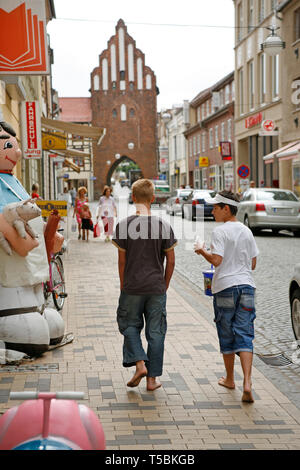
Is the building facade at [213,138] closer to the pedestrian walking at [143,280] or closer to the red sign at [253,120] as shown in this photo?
the red sign at [253,120]

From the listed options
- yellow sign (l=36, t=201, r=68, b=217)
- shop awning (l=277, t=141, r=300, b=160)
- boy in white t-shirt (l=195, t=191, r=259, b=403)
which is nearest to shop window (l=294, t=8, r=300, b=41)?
shop awning (l=277, t=141, r=300, b=160)

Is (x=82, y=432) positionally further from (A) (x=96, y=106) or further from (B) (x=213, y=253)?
(A) (x=96, y=106)

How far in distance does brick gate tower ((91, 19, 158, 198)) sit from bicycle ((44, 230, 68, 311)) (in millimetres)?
61844

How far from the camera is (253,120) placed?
1454 inches

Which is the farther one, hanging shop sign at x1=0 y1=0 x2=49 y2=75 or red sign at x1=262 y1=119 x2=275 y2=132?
red sign at x1=262 y1=119 x2=275 y2=132

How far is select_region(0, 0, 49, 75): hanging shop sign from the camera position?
11102 millimetres

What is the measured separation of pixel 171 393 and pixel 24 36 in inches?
321

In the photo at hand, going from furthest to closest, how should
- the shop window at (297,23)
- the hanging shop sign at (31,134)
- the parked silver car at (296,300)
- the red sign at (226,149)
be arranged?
the red sign at (226,149)
the shop window at (297,23)
the hanging shop sign at (31,134)
the parked silver car at (296,300)

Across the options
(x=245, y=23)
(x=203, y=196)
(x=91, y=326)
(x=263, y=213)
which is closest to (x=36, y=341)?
(x=91, y=326)

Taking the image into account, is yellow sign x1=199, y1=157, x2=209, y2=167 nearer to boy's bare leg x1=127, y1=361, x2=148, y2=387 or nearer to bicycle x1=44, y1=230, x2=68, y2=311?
bicycle x1=44, y1=230, x2=68, y2=311

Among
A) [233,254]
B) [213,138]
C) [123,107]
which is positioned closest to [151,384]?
[233,254]

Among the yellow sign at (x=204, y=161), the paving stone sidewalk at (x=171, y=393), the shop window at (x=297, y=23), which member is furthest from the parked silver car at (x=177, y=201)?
the paving stone sidewalk at (x=171, y=393)

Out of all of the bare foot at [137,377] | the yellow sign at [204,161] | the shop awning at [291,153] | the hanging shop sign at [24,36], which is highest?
the hanging shop sign at [24,36]

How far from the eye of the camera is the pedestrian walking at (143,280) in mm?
5023
